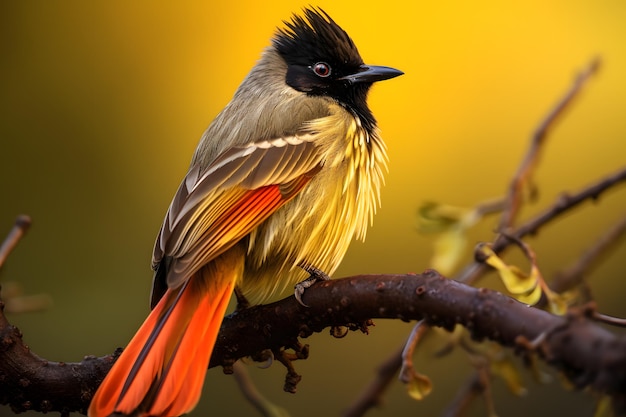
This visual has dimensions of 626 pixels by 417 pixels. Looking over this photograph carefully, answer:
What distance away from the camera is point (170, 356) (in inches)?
110

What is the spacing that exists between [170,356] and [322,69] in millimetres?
1765

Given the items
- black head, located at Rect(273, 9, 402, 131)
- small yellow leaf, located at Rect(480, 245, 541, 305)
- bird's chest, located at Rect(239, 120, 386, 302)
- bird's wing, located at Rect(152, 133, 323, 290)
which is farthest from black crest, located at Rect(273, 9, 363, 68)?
small yellow leaf, located at Rect(480, 245, 541, 305)

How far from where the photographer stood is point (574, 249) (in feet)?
21.1

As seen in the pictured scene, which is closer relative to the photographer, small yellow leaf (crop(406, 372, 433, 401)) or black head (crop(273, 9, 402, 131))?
small yellow leaf (crop(406, 372, 433, 401))

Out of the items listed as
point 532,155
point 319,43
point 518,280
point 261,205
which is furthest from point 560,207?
point 319,43

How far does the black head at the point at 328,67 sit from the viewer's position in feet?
13.3

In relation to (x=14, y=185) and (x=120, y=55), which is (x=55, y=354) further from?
(x=120, y=55)

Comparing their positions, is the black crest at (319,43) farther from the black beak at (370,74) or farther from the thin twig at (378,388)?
the thin twig at (378,388)

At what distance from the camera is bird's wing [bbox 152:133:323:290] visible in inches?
124

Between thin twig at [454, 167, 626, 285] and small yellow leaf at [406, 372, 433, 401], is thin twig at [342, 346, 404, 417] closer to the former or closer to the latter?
thin twig at [454, 167, 626, 285]

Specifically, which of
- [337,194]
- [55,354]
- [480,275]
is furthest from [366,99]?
[55,354]

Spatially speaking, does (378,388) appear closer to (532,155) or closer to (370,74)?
(532,155)

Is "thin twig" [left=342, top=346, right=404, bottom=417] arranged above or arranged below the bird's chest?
below

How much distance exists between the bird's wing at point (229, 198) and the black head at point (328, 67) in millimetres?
532
